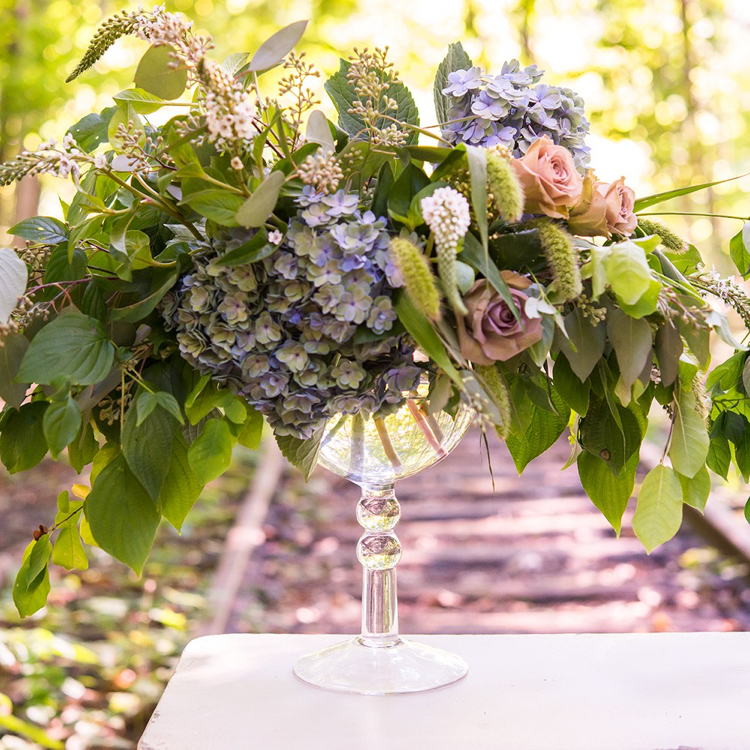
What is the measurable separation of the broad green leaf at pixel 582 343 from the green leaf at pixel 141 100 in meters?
0.38

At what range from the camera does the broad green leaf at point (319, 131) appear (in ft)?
2.37

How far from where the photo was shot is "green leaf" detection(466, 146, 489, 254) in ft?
2.13

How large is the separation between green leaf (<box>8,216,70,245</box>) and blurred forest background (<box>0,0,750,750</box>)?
1.48 meters

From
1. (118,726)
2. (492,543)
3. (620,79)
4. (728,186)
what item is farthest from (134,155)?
(728,186)

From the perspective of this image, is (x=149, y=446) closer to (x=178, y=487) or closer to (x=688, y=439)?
(x=178, y=487)

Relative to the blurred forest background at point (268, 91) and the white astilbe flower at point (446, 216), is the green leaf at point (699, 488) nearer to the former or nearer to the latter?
the white astilbe flower at point (446, 216)

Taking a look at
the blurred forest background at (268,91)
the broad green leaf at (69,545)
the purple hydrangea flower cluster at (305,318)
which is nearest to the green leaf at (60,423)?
the purple hydrangea flower cluster at (305,318)

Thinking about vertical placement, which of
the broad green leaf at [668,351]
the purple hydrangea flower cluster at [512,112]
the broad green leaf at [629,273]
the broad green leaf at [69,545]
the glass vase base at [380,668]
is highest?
the purple hydrangea flower cluster at [512,112]

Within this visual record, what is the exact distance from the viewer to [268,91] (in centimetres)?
541

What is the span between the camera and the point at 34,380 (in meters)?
0.70

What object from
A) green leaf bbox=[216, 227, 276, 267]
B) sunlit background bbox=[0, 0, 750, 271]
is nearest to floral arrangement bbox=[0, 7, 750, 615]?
green leaf bbox=[216, 227, 276, 267]

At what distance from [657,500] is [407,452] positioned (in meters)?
0.24

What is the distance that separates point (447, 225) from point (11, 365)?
0.37 metres

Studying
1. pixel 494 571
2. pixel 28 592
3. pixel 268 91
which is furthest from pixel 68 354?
pixel 268 91
